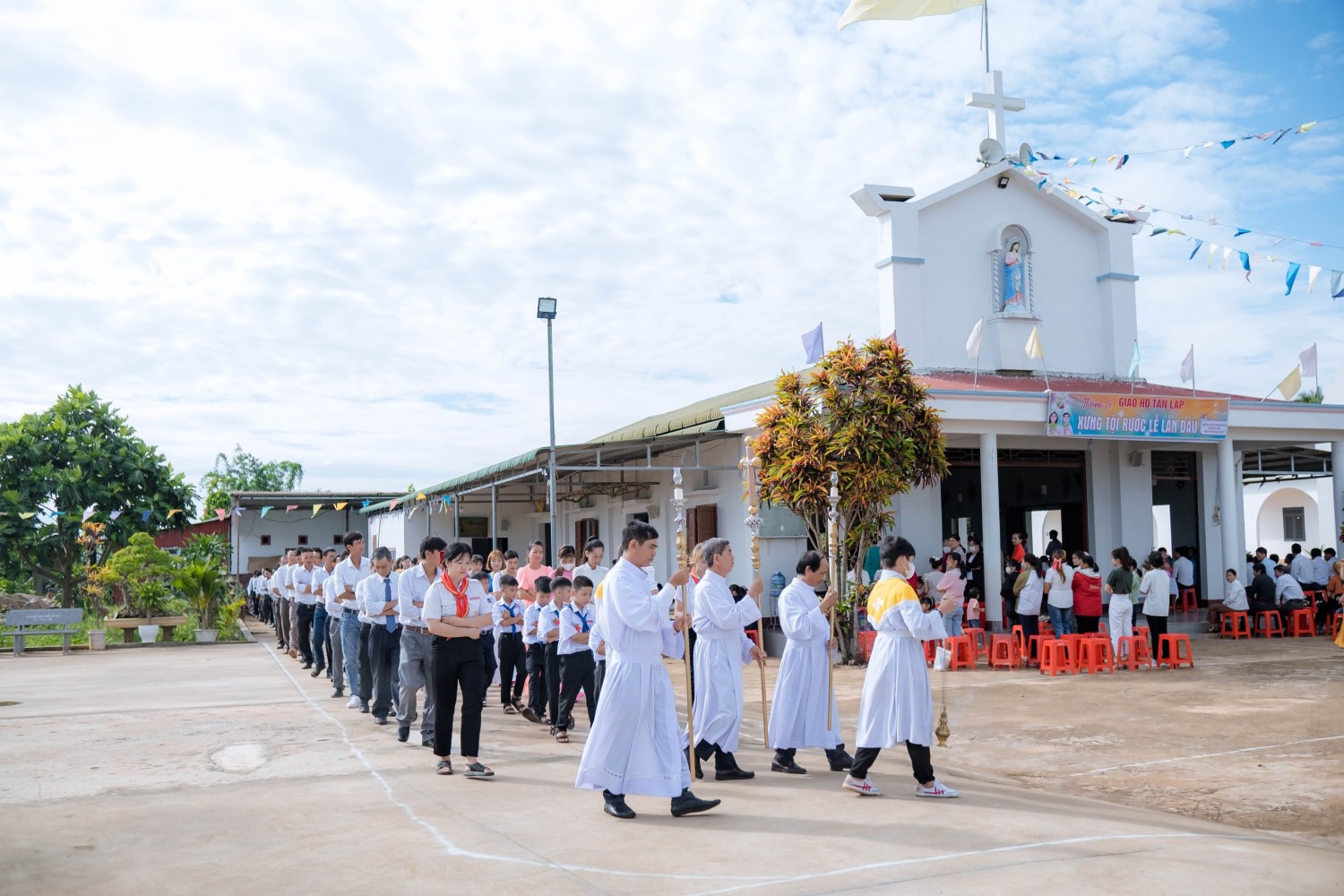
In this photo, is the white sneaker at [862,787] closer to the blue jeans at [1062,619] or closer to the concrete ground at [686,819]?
the concrete ground at [686,819]

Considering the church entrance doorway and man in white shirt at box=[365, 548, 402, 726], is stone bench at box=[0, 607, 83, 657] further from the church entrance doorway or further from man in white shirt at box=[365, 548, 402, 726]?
the church entrance doorway

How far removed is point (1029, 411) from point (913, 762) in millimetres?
10891

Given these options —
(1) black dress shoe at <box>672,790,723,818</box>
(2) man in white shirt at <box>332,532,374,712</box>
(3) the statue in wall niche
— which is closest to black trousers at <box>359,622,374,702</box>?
(2) man in white shirt at <box>332,532,374,712</box>

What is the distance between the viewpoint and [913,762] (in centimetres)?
715

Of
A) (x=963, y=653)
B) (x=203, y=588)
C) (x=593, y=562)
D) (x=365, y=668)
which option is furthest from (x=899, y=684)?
(x=203, y=588)

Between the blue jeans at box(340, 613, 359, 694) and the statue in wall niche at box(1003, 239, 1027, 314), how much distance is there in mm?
12749

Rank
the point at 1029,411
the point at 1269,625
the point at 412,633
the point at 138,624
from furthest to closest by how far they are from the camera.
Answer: the point at 138,624
the point at 1269,625
the point at 1029,411
the point at 412,633

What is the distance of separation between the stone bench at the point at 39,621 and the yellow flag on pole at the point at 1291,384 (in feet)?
70.6

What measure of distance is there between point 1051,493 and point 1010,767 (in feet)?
50.0

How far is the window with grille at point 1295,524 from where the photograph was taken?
34312 mm

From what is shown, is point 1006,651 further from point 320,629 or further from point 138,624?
point 138,624

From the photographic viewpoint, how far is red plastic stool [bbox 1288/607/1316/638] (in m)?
18.6

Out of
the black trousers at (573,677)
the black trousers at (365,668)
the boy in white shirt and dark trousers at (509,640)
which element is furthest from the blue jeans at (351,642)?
the black trousers at (573,677)

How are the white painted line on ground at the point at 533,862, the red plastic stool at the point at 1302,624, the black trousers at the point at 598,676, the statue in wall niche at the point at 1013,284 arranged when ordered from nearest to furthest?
the white painted line on ground at the point at 533,862 → the black trousers at the point at 598,676 → the red plastic stool at the point at 1302,624 → the statue in wall niche at the point at 1013,284
